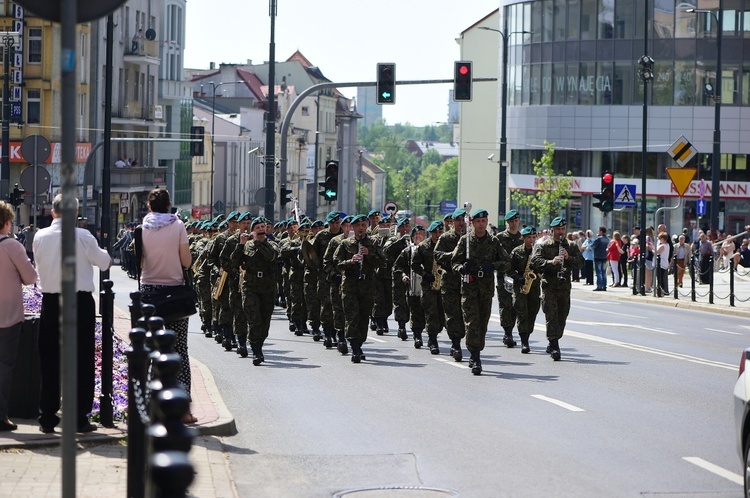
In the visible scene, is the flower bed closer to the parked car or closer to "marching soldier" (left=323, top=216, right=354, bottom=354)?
"marching soldier" (left=323, top=216, right=354, bottom=354)

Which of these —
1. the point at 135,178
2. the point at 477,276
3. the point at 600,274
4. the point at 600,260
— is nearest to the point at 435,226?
the point at 477,276

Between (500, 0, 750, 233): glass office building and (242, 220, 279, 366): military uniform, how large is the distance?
48063 mm

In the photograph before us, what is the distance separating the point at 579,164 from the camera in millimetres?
70250

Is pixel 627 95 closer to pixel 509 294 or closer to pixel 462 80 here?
pixel 462 80

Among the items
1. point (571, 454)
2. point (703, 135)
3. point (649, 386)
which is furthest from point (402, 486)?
point (703, 135)

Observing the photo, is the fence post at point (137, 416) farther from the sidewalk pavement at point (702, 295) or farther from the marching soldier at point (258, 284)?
the sidewalk pavement at point (702, 295)

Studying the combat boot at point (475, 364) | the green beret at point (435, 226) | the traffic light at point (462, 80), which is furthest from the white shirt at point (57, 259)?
the traffic light at point (462, 80)

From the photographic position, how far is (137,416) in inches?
277

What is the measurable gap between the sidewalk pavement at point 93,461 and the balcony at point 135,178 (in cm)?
5868

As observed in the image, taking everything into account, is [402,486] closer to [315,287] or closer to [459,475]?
[459,475]

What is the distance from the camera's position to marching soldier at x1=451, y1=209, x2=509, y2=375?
15.5m

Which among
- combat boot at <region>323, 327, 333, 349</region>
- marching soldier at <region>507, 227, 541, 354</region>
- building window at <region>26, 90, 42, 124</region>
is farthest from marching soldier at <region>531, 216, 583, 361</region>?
building window at <region>26, 90, 42, 124</region>

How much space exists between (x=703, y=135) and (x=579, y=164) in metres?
7.32

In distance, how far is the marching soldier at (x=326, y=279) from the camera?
19.1m
